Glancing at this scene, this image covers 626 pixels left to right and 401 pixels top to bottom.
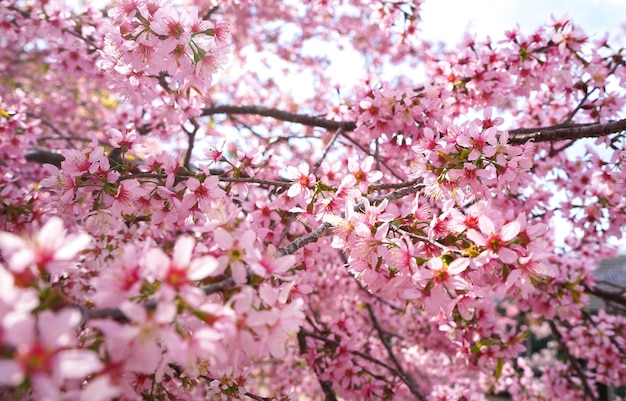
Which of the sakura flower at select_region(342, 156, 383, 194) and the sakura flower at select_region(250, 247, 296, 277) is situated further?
the sakura flower at select_region(342, 156, 383, 194)

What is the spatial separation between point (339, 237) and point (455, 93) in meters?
1.83

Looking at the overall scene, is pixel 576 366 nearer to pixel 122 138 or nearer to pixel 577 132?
pixel 577 132

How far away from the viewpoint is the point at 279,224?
2.21 meters

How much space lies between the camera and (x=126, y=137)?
208 cm

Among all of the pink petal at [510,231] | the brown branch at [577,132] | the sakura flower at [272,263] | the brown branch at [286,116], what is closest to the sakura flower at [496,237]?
the pink petal at [510,231]

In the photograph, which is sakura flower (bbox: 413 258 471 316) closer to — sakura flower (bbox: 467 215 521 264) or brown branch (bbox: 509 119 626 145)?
sakura flower (bbox: 467 215 521 264)

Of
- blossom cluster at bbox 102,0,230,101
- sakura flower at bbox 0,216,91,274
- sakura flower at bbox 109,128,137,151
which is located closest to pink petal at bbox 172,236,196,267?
sakura flower at bbox 0,216,91,274

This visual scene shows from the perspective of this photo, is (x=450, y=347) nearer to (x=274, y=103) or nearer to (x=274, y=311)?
(x=274, y=311)

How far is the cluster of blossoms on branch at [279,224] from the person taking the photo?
86 centimetres

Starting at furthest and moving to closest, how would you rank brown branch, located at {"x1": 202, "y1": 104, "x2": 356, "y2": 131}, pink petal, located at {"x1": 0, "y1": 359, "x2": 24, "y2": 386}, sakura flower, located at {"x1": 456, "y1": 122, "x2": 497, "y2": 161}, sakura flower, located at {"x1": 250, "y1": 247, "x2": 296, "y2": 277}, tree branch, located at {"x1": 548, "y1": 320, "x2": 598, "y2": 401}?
tree branch, located at {"x1": 548, "y1": 320, "x2": 598, "y2": 401} → brown branch, located at {"x1": 202, "y1": 104, "x2": 356, "y2": 131} → sakura flower, located at {"x1": 456, "y1": 122, "x2": 497, "y2": 161} → sakura flower, located at {"x1": 250, "y1": 247, "x2": 296, "y2": 277} → pink petal, located at {"x1": 0, "y1": 359, "x2": 24, "y2": 386}

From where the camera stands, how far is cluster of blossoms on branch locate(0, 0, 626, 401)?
2.83 ft

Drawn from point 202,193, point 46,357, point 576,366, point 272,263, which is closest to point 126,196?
point 202,193

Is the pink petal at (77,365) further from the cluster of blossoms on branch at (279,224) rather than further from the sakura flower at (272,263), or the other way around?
the sakura flower at (272,263)

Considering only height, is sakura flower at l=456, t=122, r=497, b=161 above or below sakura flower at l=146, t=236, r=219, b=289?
above
